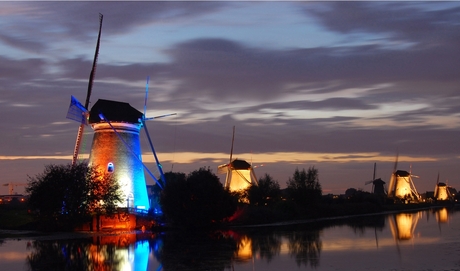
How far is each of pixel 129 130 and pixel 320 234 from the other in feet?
58.0

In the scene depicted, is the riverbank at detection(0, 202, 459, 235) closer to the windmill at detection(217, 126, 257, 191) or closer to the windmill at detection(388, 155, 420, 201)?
the windmill at detection(217, 126, 257, 191)

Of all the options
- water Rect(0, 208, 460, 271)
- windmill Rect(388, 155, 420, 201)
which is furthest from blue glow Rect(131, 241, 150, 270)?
windmill Rect(388, 155, 420, 201)

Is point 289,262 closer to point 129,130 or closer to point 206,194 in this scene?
point 206,194

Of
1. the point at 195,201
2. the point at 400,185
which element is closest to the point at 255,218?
the point at 195,201

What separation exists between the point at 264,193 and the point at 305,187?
488 cm

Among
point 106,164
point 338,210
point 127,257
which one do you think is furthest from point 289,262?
point 338,210

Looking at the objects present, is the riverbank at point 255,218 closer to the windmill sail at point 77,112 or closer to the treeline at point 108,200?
the treeline at point 108,200

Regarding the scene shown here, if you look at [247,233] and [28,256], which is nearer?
[28,256]

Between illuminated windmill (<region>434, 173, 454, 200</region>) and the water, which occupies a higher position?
illuminated windmill (<region>434, 173, 454, 200</region>)

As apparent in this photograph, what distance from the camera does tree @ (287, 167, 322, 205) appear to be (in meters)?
73.1

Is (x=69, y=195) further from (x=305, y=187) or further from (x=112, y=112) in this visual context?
(x=305, y=187)

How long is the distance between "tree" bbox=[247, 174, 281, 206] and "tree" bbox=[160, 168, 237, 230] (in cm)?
2421

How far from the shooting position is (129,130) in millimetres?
51594

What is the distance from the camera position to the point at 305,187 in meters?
73.5
